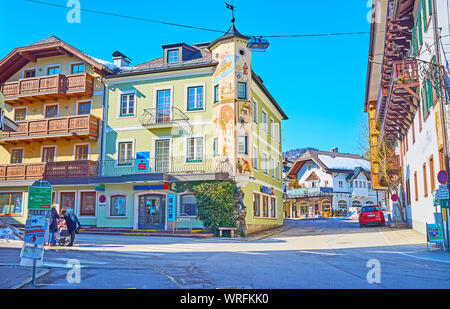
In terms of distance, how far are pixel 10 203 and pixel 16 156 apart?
3.24 m

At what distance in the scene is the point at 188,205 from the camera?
81.3ft

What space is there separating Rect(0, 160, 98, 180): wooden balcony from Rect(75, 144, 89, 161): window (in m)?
1.16

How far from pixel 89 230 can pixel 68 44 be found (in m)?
12.4

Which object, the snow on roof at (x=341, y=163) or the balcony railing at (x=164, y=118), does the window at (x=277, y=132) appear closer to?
the balcony railing at (x=164, y=118)

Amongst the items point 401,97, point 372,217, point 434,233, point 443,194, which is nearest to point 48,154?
point 401,97

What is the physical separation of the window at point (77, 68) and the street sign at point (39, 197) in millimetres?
21602

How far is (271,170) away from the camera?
3288cm

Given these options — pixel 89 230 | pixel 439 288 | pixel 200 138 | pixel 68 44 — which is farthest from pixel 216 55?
pixel 439 288

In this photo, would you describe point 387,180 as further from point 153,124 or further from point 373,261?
point 373,261

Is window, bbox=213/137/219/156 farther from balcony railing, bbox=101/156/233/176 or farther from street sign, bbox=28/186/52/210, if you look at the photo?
street sign, bbox=28/186/52/210

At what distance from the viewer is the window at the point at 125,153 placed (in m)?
27.2

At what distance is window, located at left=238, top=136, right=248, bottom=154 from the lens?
24.5 meters
